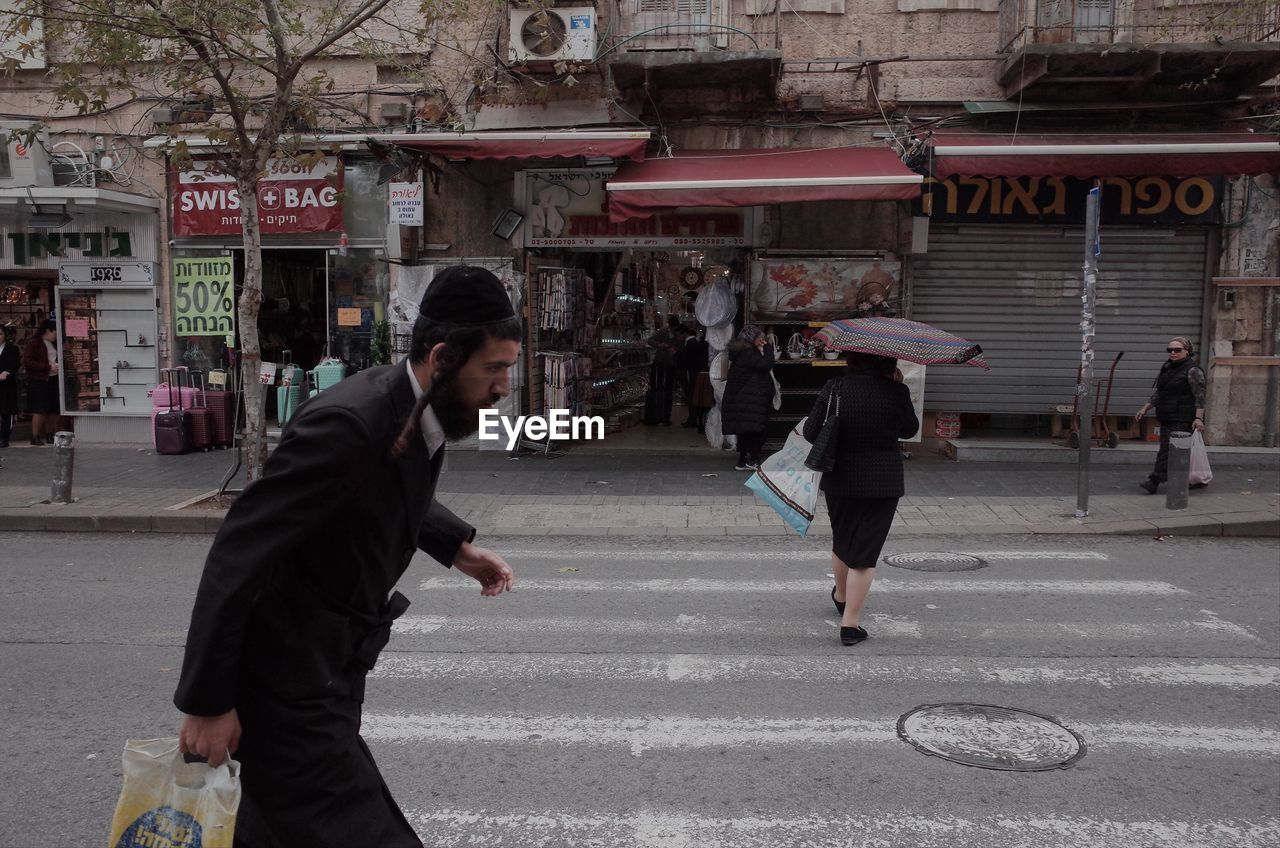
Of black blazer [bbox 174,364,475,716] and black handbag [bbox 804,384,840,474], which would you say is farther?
black handbag [bbox 804,384,840,474]

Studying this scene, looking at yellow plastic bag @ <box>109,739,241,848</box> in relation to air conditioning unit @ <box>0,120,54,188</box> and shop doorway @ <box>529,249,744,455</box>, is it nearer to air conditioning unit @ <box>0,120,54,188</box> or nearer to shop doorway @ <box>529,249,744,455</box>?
shop doorway @ <box>529,249,744,455</box>

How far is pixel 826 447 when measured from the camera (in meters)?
6.06

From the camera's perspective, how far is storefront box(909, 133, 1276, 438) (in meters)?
13.7

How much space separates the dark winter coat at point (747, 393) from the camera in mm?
12805

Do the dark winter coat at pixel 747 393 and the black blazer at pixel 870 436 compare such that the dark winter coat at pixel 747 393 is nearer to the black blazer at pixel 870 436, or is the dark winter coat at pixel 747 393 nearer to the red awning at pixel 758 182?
the red awning at pixel 758 182

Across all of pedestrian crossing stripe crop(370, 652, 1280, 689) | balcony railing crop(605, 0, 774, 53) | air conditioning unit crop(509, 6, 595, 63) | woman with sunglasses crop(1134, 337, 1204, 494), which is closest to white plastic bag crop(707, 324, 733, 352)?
balcony railing crop(605, 0, 774, 53)

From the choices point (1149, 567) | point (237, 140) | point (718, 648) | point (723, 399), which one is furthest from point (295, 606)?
point (723, 399)

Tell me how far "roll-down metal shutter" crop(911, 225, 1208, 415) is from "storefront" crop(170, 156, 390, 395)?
8.02 m

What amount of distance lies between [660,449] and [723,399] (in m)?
1.64

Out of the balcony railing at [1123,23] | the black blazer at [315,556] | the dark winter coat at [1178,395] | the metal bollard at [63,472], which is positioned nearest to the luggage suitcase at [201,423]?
the metal bollard at [63,472]

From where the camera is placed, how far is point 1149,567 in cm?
820

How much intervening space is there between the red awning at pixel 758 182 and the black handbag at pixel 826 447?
6.53m

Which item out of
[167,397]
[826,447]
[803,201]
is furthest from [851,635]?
[167,397]

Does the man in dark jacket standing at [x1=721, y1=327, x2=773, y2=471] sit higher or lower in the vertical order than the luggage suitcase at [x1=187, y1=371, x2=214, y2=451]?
higher
